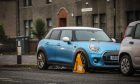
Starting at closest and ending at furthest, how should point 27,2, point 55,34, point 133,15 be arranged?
point 55,34 < point 133,15 < point 27,2

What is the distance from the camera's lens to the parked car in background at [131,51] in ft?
63.0

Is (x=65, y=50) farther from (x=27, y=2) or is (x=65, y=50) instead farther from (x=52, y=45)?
(x=27, y=2)

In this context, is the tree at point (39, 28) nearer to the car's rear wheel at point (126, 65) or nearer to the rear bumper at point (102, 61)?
the rear bumper at point (102, 61)

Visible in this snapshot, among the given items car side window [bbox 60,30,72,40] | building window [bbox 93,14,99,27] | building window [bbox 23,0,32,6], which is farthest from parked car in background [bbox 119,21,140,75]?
building window [bbox 23,0,32,6]

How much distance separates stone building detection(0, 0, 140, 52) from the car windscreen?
15.7 metres

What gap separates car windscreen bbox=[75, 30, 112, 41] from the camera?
2262cm

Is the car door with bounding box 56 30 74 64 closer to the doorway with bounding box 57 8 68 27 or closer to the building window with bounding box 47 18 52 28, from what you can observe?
the doorway with bounding box 57 8 68 27

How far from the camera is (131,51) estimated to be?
19.4m

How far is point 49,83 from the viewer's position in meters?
15.6

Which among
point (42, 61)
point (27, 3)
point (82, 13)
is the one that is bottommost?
point (42, 61)

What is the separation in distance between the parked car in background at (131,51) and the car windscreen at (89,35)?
2.64m

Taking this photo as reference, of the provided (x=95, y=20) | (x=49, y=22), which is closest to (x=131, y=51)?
(x=95, y=20)

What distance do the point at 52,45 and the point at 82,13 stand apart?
2283cm

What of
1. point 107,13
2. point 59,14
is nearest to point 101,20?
point 107,13
